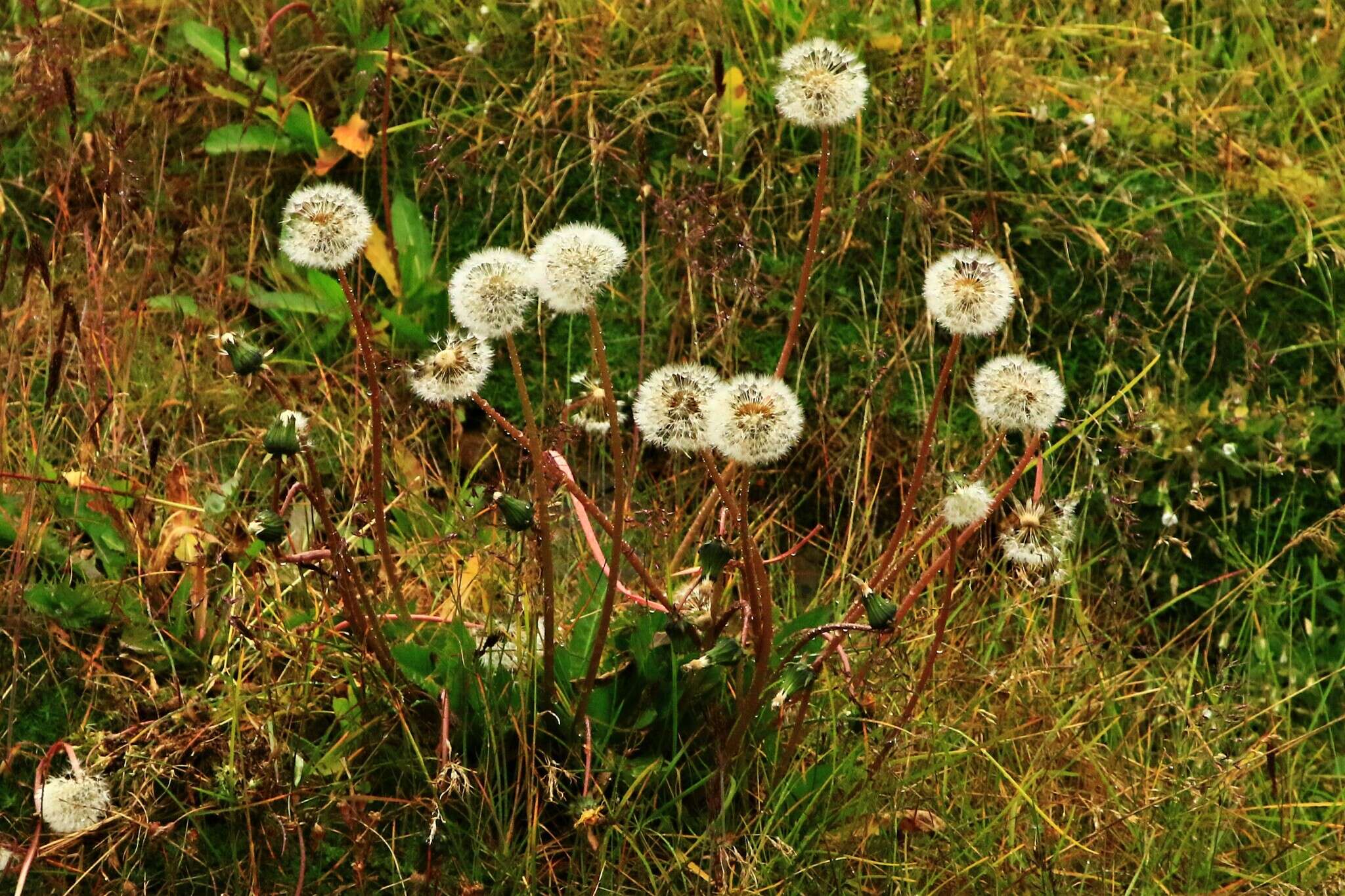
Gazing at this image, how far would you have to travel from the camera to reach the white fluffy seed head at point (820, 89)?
187cm

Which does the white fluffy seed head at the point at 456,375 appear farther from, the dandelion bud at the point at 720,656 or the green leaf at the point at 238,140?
the green leaf at the point at 238,140

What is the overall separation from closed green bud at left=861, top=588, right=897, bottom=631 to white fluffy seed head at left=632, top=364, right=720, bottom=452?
31cm

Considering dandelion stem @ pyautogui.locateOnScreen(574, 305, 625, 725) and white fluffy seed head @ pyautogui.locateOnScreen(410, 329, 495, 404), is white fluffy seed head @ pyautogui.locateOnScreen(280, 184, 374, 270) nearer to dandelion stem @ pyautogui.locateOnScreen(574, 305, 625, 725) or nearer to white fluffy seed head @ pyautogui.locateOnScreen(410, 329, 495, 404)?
white fluffy seed head @ pyautogui.locateOnScreen(410, 329, 495, 404)

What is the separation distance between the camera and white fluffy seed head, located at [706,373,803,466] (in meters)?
1.71

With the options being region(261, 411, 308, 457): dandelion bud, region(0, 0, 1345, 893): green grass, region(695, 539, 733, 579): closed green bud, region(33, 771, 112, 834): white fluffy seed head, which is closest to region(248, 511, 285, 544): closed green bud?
region(261, 411, 308, 457): dandelion bud

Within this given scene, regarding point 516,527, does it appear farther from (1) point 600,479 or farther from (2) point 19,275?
(2) point 19,275

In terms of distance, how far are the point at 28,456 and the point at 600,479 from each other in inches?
44.1

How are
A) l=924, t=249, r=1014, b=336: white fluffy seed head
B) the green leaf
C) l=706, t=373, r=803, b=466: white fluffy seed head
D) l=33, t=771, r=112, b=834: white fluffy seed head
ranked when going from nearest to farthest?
l=706, t=373, r=803, b=466: white fluffy seed head → l=924, t=249, r=1014, b=336: white fluffy seed head → l=33, t=771, r=112, b=834: white fluffy seed head → the green leaf

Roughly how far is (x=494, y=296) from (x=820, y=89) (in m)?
0.54

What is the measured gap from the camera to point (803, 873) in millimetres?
2047

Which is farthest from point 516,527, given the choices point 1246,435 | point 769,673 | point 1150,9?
point 1150,9

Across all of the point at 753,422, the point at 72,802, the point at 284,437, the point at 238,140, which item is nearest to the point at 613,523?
the point at 753,422

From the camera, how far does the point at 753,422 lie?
1712 mm

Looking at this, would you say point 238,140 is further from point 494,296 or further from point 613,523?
point 613,523
